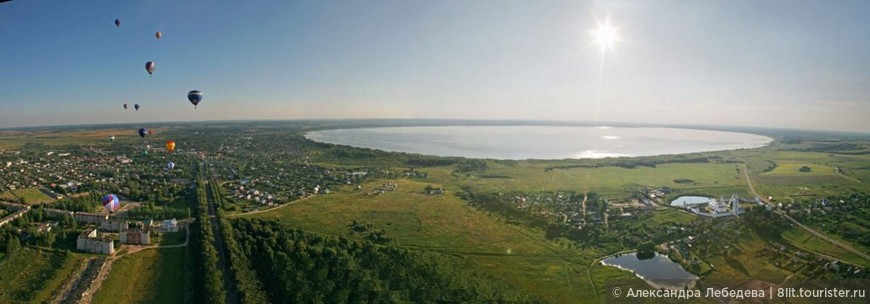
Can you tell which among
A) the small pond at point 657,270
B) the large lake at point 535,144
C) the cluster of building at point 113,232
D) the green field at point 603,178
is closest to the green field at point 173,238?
the cluster of building at point 113,232

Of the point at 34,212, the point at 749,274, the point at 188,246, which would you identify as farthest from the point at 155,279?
the point at 749,274

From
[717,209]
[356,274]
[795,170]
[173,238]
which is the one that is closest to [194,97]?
[173,238]

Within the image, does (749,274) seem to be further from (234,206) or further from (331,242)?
(234,206)

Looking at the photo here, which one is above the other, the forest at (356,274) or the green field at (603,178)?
the green field at (603,178)

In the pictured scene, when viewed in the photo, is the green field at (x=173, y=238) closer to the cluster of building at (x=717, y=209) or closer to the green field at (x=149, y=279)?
the green field at (x=149, y=279)

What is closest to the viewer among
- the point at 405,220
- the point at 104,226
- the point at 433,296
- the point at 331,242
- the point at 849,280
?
the point at 433,296

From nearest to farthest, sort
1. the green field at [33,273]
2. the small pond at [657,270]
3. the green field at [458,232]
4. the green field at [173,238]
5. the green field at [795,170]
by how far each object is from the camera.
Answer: the green field at [33,273]
the small pond at [657,270]
the green field at [458,232]
the green field at [173,238]
the green field at [795,170]

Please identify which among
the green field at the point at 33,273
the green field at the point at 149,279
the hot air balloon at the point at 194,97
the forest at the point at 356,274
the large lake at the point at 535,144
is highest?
the hot air balloon at the point at 194,97

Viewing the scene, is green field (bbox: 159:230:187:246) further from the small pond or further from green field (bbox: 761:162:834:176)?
green field (bbox: 761:162:834:176)
